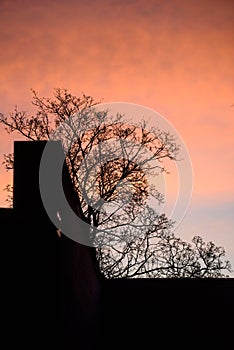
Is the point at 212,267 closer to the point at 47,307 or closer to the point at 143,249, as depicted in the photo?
the point at 143,249

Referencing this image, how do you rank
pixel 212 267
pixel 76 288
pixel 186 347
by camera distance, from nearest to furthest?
pixel 76 288 < pixel 186 347 < pixel 212 267

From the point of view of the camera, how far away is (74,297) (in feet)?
27.5

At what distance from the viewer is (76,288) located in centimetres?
865

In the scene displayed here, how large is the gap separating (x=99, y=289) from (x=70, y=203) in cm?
372

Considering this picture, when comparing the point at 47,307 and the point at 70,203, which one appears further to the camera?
the point at 70,203

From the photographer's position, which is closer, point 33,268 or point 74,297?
point 33,268

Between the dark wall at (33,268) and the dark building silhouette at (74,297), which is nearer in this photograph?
the dark wall at (33,268)

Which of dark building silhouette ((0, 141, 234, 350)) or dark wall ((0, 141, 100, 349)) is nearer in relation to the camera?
dark wall ((0, 141, 100, 349))

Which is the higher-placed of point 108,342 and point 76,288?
point 76,288

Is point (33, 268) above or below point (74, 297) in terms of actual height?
above

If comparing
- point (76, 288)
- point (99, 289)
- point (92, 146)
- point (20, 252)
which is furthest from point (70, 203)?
point (92, 146)

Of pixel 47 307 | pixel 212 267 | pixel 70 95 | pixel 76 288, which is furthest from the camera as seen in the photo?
pixel 212 267

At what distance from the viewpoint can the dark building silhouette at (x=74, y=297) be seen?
6.63 metres

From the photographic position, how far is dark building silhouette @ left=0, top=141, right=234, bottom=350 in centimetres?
663
